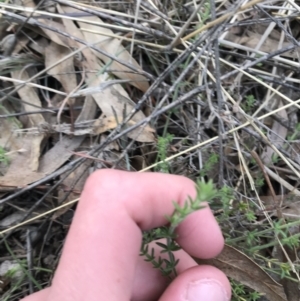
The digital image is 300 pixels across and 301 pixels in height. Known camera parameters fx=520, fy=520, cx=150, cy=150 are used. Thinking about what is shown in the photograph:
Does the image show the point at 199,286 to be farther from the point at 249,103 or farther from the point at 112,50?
the point at 112,50

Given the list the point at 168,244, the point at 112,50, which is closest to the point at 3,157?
the point at 112,50

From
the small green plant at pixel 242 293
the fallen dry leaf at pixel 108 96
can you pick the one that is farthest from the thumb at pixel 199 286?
the fallen dry leaf at pixel 108 96

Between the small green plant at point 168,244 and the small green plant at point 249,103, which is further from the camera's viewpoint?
the small green plant at point 249,103

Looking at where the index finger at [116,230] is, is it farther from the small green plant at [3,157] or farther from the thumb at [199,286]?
the small green plant at [3,157]

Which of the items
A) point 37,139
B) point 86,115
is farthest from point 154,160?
point 37,139

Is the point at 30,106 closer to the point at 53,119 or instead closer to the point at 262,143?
the point at 53,119
